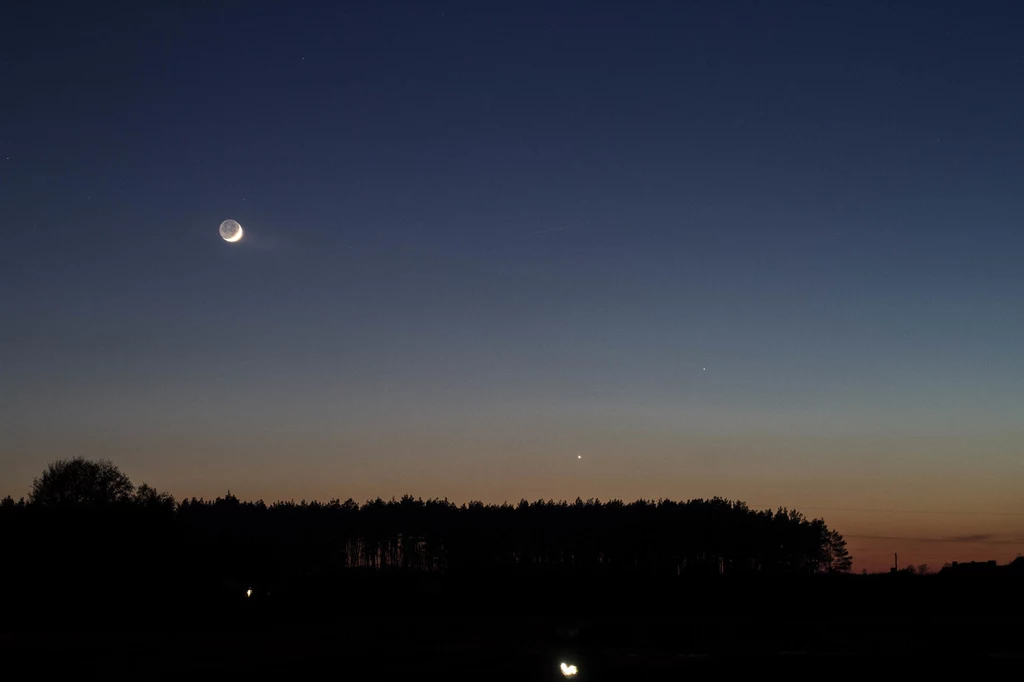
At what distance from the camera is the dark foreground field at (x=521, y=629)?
23.4m

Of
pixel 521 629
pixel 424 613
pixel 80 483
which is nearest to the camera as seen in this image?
pixel 521 629

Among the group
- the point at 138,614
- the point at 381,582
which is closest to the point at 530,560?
the point at 381,582

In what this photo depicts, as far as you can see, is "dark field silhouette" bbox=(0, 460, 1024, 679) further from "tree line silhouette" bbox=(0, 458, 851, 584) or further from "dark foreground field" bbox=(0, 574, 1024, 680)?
"tree line silhouette" bbox=(0, 458, 851, 584)

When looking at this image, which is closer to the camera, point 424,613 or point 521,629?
point 521,629

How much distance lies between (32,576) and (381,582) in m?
24.2

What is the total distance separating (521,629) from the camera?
46.9 m

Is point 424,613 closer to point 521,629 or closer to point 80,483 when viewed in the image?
point 521,629

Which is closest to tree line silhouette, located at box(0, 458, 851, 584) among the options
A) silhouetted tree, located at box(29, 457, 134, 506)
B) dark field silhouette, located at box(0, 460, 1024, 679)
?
silhouetted tree, located at box(29, 457, 134, 506)

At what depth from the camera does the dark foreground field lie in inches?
921

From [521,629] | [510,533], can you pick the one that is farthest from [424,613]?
[510,533]

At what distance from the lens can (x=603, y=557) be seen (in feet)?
441

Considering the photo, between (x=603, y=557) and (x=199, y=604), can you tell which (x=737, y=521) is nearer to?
(x=603, y=557)

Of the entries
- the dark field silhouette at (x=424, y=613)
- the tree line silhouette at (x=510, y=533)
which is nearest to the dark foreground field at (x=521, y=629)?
the dark field silhouette at (x=424, y=613)

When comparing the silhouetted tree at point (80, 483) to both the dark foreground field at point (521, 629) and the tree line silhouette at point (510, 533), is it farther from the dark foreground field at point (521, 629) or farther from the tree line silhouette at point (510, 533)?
the dark foreground field at point (521, 629)
